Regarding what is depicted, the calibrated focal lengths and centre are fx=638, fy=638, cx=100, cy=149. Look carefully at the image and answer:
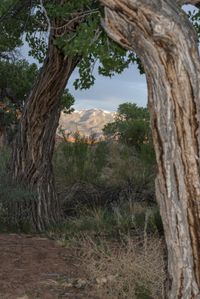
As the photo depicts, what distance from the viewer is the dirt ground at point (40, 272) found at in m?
6.94

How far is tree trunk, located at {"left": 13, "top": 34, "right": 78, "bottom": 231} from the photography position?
11.1 meters

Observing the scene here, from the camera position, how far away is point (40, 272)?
774 cm

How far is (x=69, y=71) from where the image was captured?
11.2 meters

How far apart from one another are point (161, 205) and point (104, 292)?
1.85 m

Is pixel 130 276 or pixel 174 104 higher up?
pixel 174 104

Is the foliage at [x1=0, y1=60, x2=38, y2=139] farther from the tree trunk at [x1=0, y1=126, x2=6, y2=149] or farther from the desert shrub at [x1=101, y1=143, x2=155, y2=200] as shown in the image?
the desert shrub at [x1=101, y1=143, x2=155, y2=200]

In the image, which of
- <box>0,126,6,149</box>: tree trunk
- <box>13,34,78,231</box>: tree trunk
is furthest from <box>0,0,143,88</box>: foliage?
<box>0,126,6,149</box>: tree trunk

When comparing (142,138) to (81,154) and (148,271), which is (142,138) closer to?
(81,154)

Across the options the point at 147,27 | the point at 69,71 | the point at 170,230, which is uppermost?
the point at 69,71

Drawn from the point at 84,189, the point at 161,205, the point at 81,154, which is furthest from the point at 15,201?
the point at 161,205

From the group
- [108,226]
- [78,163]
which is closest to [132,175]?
[78,163]

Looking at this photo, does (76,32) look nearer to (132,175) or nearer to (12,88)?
(132,175)

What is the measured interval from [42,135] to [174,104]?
6.57m

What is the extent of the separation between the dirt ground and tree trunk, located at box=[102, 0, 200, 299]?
2.03m
